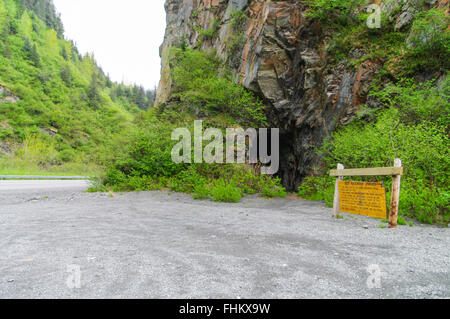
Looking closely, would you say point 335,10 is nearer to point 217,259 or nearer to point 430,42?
point 430,42

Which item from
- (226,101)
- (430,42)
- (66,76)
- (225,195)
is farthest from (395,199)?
(66,76)

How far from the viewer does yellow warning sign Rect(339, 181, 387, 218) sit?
4258 mm

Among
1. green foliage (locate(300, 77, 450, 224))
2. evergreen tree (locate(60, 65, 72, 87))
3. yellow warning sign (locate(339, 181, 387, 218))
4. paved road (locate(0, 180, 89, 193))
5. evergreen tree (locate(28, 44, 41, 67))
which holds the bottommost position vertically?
paved road (locate(0, 180, 89, 193))

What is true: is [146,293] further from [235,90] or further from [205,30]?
[205,30]

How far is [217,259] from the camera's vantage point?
2.57 m

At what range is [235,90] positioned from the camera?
486 inches

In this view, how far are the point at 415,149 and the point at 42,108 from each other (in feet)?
176

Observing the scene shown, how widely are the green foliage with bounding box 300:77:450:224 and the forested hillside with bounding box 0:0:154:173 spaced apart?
20309 millimetres

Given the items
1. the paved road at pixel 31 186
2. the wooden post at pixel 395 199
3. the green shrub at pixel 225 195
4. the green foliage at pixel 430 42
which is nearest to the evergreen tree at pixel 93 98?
the paved road at pixel 31 186

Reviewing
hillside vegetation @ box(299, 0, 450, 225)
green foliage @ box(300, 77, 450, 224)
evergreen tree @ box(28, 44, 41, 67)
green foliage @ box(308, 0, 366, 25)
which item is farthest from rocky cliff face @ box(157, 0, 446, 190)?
evergreen tree @ box(28, 44, 41, 67)

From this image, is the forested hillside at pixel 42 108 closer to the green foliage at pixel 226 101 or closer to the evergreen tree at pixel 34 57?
the evergreen tree at pixel 34 57

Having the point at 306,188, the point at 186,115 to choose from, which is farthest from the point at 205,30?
the point at 306,188

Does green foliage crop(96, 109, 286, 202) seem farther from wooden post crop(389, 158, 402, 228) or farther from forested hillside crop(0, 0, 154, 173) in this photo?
forested hillside crop(0, 0, 154, 173)

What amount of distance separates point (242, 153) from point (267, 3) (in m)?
8.09
